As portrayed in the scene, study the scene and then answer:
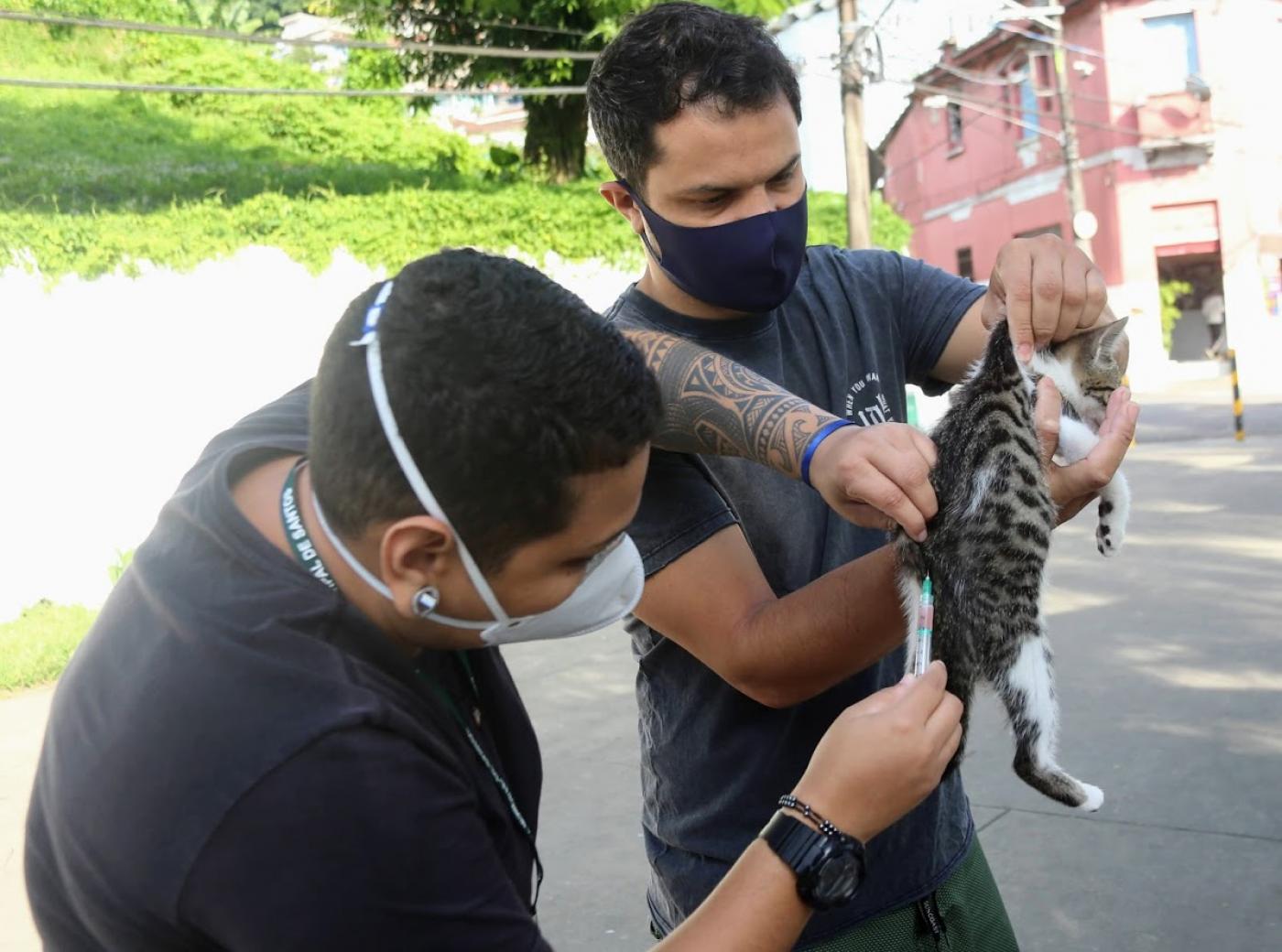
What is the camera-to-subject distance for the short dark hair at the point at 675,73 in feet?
6.15

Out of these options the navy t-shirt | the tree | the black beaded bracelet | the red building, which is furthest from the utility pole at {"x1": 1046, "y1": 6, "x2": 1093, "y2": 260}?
the navy t-shirt

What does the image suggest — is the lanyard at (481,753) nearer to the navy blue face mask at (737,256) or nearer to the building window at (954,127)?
the navy blue face mask at (737,256)

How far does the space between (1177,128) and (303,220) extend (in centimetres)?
1960

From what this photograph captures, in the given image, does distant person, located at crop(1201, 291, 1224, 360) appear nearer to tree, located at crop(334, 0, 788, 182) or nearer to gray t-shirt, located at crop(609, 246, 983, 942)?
tree, located at crop(334, 0, 788, 182)

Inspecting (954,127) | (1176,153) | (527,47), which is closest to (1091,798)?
(527,47)

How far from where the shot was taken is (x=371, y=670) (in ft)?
3.93

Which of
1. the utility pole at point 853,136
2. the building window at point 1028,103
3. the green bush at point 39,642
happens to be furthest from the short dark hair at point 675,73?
the building window at point 1028,103

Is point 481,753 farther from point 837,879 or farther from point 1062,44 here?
point 1062,44

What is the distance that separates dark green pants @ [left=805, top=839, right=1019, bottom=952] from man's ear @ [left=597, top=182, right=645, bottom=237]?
4.04 ft

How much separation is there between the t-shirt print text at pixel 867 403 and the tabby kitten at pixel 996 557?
0.33ft

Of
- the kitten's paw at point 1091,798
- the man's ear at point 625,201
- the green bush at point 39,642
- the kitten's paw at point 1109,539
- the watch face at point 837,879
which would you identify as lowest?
the green bush at point 39,642

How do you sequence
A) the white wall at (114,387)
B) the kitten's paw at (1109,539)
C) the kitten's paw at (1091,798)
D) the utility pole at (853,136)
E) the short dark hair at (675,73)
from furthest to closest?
the utility pole at (853,136), the white wall at (114,387), the kitten's paw at (1109,539), the kitten's paw at (1091,798), the short dark hair at (675,73)

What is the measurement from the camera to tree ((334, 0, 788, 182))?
49.3 feet

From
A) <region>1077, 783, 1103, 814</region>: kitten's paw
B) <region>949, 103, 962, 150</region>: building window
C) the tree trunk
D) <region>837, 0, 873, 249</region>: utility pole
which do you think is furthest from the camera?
<region>949, 103, 962, 150</region>: building window
